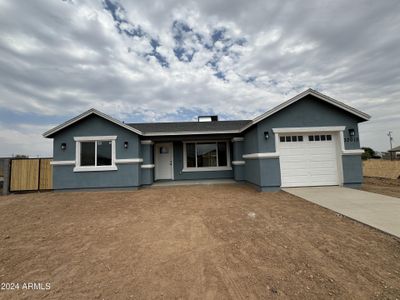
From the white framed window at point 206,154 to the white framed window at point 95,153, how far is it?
13.6 feet

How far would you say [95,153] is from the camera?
29.2ft

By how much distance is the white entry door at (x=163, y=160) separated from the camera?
444 inches

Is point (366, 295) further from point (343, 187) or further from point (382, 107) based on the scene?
point (382, 107)

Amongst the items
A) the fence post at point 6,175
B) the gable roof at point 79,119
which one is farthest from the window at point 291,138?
the fence post at point 6,175

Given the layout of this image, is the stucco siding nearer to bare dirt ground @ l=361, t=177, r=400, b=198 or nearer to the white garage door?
the white garage door

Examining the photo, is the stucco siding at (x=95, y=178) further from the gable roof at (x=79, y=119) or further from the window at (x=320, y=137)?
the window at (x=320, y=137)

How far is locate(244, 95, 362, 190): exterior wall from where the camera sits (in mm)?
7617

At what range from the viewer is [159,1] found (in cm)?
698

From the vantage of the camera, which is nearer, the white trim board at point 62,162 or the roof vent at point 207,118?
the white trim board at point 62,162

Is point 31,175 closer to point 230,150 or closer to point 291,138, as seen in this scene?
point 230,150

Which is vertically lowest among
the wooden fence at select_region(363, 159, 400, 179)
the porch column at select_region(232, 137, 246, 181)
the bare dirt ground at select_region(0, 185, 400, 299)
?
the bare dirt ground at select_region(0, 185, 400, 299)

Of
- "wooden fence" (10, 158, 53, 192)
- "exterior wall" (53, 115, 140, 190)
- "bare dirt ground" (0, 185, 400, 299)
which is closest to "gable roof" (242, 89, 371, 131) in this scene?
"bare dirt ground" (0, 185, 400, 299)

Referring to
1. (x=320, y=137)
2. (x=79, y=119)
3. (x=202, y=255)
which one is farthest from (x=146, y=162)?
(x=320, y=137)

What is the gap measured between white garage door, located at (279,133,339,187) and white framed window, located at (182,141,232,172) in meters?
3.89
